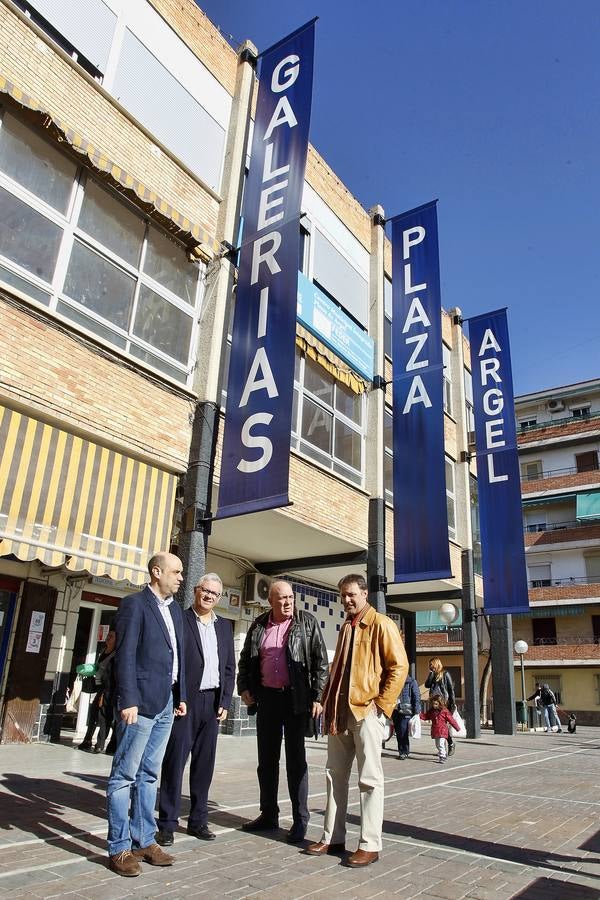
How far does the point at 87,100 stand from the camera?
9039 mm

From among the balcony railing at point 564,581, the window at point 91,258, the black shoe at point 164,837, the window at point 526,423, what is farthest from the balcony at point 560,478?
the black shoe at point 164,837

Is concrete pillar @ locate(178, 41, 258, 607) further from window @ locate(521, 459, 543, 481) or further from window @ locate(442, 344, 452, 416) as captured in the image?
window @ locate(521, 459, 543, 481)

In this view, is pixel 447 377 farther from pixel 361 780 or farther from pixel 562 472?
pixel 562 472

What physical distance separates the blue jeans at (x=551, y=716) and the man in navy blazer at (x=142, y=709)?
2117cm

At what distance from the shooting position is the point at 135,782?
4.06 metres

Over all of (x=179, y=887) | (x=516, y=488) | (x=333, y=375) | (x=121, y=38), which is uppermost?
(x=121, y=38)

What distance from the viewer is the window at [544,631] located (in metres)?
36.9

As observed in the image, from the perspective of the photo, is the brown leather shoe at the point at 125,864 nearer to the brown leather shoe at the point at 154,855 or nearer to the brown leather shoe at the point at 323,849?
the brown leather shoe at the point at 154,855

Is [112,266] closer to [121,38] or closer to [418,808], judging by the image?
[121,38]

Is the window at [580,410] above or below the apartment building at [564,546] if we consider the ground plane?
above

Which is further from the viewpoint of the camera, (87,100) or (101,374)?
(87,100)

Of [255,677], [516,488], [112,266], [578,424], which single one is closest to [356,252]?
[516,488]

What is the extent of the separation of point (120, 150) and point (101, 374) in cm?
347

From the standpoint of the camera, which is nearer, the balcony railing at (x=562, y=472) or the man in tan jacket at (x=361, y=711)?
the man in tan jacket at (x=361, y=711)
